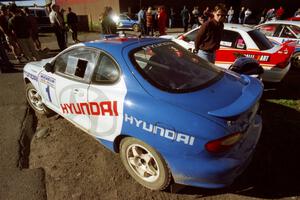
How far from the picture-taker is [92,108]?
306cm

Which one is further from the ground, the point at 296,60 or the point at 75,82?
the point at 75,82

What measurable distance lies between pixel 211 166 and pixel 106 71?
62.9 inches

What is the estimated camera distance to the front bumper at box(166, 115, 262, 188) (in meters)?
2.35

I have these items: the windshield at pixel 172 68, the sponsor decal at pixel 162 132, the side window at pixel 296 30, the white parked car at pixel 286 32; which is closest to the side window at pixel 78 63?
the windshield at pixel 172 68

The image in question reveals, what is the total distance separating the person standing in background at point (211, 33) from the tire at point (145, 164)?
2847mm

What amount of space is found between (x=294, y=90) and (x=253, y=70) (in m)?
2.13

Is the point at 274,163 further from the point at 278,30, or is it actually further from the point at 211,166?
the point at 278,30

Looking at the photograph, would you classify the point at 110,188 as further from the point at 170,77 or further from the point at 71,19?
the point at 71,19

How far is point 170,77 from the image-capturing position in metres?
2.77

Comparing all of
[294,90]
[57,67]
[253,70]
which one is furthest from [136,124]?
[294,90]

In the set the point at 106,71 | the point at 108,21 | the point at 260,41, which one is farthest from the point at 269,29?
the point at 106,71

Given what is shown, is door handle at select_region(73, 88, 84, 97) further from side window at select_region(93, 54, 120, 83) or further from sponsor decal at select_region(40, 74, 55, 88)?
sponsor decal at select_region(40, 74, 55, 88)

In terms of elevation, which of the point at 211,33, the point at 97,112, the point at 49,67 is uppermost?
the point at 211,33

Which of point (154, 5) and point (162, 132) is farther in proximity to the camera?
point (154, 5)
